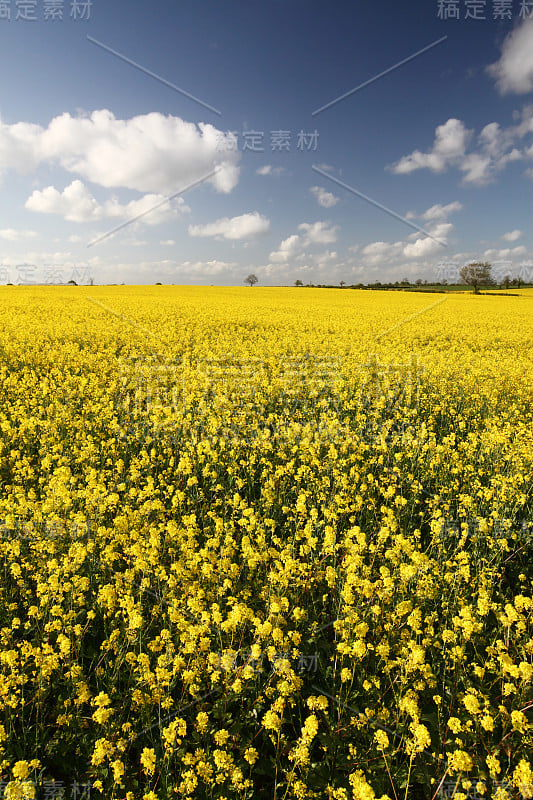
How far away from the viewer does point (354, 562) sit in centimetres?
335

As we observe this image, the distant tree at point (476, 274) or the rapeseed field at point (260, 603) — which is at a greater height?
the distant tree at point (476, 274)

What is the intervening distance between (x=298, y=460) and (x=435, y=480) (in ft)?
6.56

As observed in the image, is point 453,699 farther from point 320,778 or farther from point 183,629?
point 183,629

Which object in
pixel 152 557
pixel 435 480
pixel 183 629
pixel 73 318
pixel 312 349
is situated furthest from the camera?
pixel 73 318

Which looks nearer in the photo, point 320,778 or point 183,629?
point 320,778

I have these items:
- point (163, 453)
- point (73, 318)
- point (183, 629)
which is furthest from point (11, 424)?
point (73, 318)

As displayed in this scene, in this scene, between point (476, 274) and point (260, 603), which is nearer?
point (260, 603)

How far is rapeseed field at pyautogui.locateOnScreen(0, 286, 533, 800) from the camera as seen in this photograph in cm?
231

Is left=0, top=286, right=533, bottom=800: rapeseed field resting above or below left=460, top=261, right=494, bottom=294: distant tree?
below

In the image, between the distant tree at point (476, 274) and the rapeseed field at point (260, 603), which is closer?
the rapeseed field at point (260, 603)

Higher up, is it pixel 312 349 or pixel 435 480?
pixel 312 349

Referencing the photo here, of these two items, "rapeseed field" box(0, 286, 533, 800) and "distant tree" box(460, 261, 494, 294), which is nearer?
"rapeseed field" box(0, 286, 533, 800)

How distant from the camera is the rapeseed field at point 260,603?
7.59 ft

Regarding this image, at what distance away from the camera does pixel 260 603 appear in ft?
10.8
